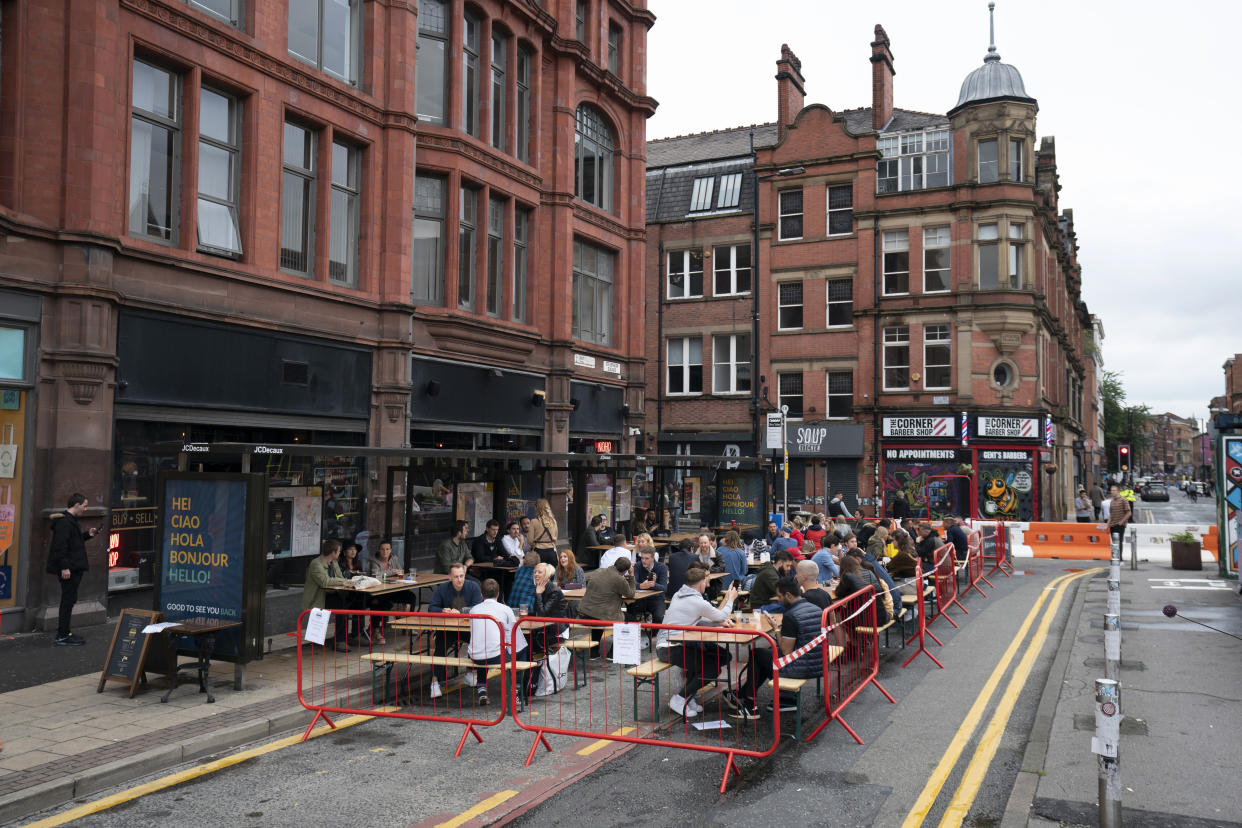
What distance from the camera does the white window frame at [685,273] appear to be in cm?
4031

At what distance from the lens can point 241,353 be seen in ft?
52.5

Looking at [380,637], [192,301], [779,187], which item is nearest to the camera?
[380,637]

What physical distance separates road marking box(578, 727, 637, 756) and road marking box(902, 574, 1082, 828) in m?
2.75

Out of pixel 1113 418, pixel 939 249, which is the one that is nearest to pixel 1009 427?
pixel 939 249

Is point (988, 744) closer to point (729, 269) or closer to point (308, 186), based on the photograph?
point (308, 186)

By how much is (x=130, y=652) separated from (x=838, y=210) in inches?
1329

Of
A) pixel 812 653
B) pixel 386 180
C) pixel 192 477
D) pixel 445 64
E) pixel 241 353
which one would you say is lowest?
pixel 812 653

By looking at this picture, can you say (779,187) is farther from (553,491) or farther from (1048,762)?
(1048,762)

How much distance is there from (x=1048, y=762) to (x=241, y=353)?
13824 millimetres

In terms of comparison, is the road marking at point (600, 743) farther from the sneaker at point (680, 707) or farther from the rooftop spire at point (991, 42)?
the rooftop spire at point (991, 42)

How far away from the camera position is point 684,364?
132ft

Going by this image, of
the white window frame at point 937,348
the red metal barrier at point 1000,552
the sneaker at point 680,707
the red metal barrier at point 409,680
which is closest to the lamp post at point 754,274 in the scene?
the white window frame at point 937,348

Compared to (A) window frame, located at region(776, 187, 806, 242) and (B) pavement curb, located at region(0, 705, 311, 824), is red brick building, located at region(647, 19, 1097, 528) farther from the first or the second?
(B) pavement curb, located at region(0, 705, 311, 824)

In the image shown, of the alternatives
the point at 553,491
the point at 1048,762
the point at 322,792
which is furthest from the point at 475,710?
the point at 553,491
